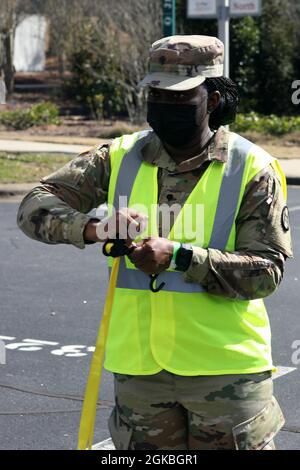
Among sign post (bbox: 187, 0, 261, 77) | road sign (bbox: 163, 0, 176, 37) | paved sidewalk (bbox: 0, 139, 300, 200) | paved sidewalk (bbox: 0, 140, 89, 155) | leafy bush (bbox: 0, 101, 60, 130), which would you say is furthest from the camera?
leafy bush (bbox: 0, 101, 60, 130)

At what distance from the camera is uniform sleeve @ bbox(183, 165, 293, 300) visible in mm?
3279

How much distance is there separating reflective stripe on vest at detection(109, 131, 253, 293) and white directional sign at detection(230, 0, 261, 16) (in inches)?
560

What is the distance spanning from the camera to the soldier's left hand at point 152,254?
10.4 ft

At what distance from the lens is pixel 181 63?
3.32 metres

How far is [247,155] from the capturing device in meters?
3.41

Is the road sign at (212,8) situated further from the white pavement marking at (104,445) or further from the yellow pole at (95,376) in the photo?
the yellow pole at (95,376)

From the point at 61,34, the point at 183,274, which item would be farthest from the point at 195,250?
the point at 61,34

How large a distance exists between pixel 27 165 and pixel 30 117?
7.69 meters

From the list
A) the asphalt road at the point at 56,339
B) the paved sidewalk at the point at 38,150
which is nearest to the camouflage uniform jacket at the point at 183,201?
the asphalt road at the point at 56,339

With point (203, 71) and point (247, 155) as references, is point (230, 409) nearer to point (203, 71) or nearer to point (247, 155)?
point (247, 155)

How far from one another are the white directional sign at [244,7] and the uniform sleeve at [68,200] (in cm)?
1417

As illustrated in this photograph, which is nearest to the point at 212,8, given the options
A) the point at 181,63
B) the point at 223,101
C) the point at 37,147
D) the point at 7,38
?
the point at 37,147

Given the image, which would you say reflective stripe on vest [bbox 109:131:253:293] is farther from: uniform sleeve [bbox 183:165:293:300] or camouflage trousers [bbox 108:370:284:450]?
camouflage trousers [bbox 108:370:284:450]

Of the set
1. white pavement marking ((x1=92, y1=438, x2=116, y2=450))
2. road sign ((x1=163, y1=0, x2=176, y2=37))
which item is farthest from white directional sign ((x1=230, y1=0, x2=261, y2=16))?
white pavement marking ((x1=92, y1=438, x2=116, y2=450))
